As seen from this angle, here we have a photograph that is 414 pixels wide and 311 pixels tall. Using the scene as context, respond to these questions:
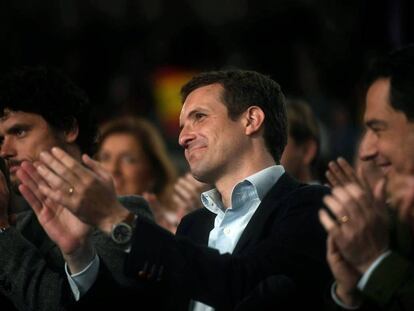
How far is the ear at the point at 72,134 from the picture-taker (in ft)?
14.4

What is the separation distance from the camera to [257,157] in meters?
3.65

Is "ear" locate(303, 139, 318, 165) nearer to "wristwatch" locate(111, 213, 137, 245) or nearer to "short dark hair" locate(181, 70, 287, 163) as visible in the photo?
"short dark hair" locate(181, 70, 287, 163)

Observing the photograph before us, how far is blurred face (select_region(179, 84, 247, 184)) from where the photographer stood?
359 cm

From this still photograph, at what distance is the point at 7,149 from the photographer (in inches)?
167

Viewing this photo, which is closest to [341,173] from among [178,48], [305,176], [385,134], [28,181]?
[385,134]

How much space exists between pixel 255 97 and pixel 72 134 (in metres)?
1.01

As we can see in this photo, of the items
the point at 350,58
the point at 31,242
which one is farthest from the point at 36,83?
the point at 350,58

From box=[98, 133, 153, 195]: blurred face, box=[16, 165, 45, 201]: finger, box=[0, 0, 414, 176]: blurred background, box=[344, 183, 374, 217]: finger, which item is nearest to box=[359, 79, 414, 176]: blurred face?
box=[344, 183, 374, 217]: finger

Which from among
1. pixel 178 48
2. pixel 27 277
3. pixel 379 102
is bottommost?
pixel 27 277

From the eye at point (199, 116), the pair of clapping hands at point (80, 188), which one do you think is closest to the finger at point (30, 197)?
the pair of clapping hands at point (80, 188)

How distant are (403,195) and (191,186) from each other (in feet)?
6.61

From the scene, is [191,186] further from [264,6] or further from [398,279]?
[264,6]

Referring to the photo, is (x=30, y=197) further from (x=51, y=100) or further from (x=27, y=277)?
(x=51, y=100)

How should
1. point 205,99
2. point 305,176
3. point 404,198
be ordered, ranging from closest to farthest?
point 404,198
point 205,99
point 305,176
